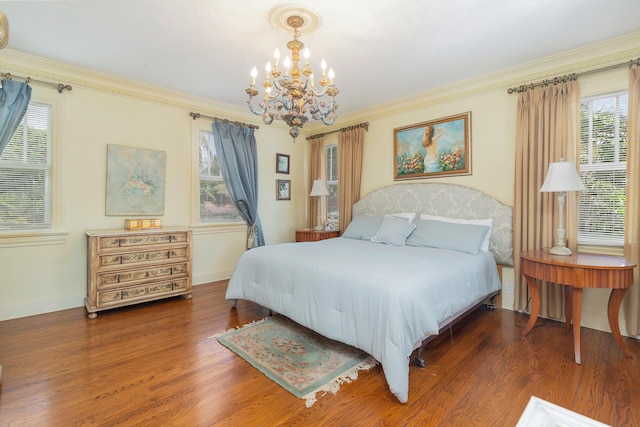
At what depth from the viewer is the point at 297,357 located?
2.21 m

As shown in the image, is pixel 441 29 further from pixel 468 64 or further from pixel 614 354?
pixel 614 354

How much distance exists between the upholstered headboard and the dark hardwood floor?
35.4 inches

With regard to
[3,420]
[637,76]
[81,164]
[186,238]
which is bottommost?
[3,420]

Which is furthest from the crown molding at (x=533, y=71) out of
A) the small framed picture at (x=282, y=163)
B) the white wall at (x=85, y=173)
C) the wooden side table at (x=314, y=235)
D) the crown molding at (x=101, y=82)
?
the white wall at (x=85, y=173)

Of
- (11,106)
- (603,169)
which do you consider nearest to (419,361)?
(603,169)

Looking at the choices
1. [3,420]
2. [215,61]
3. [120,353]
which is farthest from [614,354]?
[215,61]

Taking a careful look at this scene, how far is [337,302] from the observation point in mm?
2105

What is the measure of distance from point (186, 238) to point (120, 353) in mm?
1517

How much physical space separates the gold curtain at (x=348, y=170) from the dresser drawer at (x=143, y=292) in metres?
2.38

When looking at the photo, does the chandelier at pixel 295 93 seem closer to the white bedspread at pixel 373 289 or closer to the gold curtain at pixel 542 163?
the white bedspread at pixel 373 289

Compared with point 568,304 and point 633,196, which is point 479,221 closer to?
point 568,304

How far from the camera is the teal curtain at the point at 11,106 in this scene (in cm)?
275

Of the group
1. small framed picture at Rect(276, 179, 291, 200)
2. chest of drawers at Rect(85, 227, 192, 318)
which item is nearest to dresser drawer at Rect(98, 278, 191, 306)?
chest of drawers at Rect(85, 227, 192, 318)

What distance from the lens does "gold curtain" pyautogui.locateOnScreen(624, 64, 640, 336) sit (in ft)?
8.13
